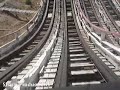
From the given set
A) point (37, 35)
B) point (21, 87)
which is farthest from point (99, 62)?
point (37, 35)

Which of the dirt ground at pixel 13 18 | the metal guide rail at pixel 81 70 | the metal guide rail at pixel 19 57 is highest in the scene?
the dirt ground at pixel 13 18

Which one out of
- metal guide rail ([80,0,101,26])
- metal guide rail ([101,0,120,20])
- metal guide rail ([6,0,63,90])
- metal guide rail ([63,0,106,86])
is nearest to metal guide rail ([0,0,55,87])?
metal guide rail ([6,0,63,90])

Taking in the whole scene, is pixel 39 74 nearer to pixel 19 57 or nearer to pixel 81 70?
pixel 81 70

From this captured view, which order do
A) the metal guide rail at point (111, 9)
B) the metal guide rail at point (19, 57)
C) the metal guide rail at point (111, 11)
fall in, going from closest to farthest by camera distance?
the metal guide rail at point (19, 57), the metal guide rail at point (111, 11), the metal guide rail at point (111, 9)

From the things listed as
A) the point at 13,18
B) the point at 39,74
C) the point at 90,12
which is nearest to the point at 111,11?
the point at 90,12

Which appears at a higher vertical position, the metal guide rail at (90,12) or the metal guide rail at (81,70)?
the metal guide rail at (90,12)

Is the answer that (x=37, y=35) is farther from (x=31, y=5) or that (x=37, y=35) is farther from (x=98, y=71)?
(x=31, y=5)

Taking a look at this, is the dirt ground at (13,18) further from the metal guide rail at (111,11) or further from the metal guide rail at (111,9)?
the metal guide rail at (111,9)

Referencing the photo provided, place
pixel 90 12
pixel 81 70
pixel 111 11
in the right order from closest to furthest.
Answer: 1. pixel 81 70
2. pixel 90 12
3. pixel 111 11

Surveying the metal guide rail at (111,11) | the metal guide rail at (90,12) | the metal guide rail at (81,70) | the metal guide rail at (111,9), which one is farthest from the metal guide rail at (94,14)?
the metal guide rail at (81,70)
